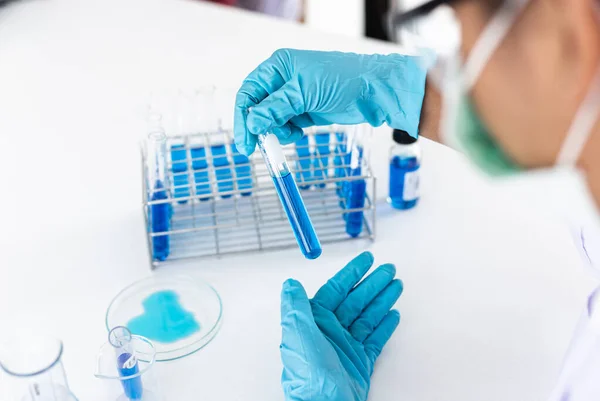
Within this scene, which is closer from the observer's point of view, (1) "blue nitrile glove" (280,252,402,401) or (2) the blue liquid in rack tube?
(1) "blue nitrile glove" (280,252,402,401)

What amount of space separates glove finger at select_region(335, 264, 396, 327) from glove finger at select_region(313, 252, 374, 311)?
0.01 metres

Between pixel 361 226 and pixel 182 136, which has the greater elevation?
pixel 182 136

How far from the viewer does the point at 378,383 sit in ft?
3.87

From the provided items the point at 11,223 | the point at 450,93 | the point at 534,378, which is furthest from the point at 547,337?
the point at 11,223

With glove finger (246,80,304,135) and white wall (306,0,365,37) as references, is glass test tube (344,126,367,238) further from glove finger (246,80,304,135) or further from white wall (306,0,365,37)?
white wall (306,0,365,37)

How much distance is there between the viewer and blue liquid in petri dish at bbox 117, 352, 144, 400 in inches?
43.2

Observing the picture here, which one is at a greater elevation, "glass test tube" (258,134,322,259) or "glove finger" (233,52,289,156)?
"glove finger" (233,52,289,156)

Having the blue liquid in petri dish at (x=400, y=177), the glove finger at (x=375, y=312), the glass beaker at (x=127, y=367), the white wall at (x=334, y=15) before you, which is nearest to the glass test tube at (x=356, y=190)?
the blue liquid in petri dish at (x=400, y=177)

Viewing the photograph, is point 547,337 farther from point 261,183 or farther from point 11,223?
point 11,223

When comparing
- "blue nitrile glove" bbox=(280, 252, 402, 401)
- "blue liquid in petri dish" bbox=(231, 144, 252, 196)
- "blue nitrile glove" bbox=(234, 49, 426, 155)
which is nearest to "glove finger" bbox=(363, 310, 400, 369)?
"blue nitrile glove" bbox=(280, 252, 402, 401)

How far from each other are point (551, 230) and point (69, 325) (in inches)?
44.2

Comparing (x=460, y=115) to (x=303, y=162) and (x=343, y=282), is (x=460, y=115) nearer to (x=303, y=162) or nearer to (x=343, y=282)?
(x=343, y=282)

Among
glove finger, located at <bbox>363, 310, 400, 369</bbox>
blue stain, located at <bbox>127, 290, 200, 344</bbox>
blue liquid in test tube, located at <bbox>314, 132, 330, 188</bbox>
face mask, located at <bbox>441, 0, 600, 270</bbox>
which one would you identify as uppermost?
face mask, located at <bbox>441, 0, 600, 270</bbox>

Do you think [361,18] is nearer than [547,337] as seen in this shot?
No
